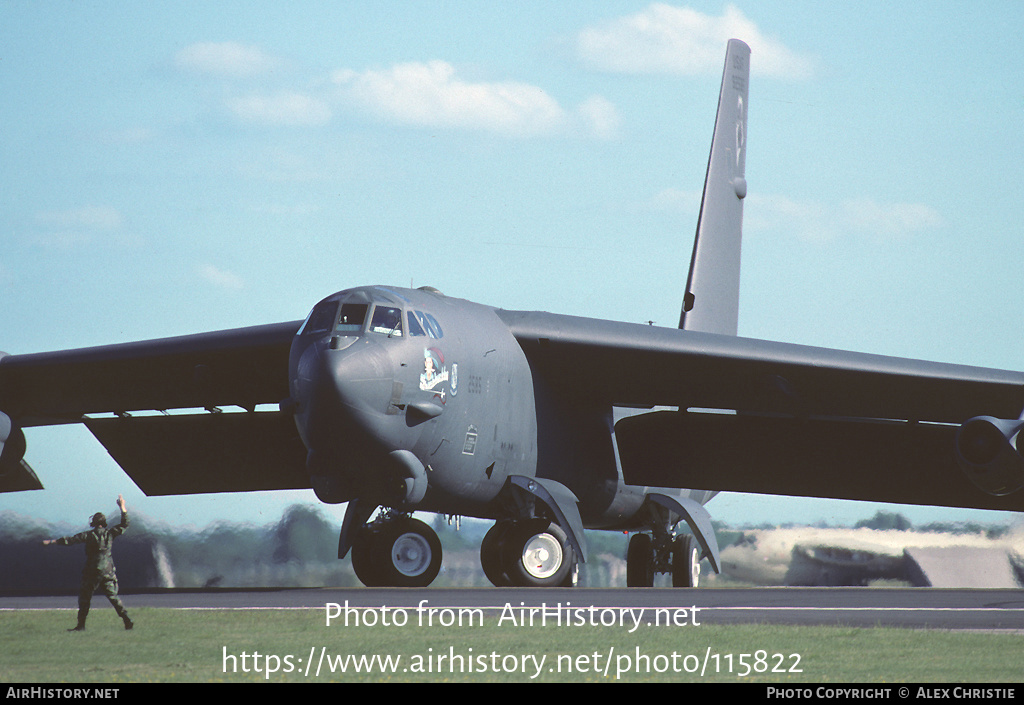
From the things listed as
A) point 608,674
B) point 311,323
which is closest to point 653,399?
point 311,323

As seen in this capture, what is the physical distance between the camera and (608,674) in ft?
30.1

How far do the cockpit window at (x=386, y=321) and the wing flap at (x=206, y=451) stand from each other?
7.10 meters

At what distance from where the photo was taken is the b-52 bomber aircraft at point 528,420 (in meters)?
18.0

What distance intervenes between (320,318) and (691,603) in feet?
20.8

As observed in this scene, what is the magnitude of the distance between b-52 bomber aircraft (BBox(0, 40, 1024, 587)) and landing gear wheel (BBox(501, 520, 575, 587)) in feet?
0.11

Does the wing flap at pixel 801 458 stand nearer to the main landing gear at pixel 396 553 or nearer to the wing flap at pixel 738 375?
the wing flap at pixel 738 375

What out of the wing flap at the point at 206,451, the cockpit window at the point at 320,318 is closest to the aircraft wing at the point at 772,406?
the cockpit window at the point at 320,318

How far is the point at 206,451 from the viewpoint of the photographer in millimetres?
25969

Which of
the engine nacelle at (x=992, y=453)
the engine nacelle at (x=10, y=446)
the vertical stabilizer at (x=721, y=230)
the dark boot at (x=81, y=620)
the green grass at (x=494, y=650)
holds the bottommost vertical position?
the dark boot at (x=81, y=620)

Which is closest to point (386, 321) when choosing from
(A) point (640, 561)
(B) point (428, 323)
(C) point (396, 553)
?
(B) point (428, 323)

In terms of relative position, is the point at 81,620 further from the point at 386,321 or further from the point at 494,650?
the point at 386,321

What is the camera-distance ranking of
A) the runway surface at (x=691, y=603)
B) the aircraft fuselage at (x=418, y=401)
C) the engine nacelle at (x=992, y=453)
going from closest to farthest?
the runway surface at (x=691, y=603) → the aircraft fuselage at (x=418, y=401) → the engine nacelle at (x=992, y=453)
